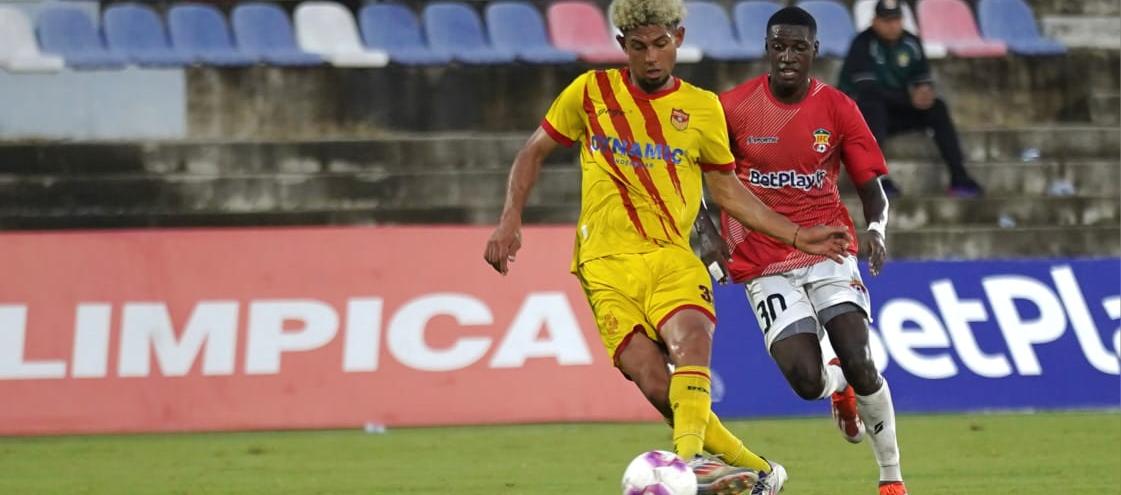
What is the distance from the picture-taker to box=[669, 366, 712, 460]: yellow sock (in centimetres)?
710

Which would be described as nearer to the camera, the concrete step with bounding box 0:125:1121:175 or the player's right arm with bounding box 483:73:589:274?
the player's right arm with bounding box 483:73:589:274

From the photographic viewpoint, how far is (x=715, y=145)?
290 inches

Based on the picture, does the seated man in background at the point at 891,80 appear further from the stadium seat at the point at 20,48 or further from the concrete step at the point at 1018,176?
the stadium seat at the point at 20,48

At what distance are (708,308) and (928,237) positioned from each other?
9248 mm

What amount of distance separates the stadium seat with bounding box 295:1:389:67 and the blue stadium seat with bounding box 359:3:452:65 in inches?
4.5

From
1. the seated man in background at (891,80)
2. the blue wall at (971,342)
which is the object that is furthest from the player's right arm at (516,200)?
the seated man in background at (891,80)

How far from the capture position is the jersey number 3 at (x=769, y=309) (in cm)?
853

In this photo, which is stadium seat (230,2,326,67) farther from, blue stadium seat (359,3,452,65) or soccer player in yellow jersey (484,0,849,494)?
soccer player in yellow jersey (484,0,849,494)

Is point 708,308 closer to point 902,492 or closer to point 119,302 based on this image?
point 902,492

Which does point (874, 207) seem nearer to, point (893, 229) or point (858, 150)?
point (858, 150)

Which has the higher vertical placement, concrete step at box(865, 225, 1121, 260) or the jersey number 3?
the jersey number 3

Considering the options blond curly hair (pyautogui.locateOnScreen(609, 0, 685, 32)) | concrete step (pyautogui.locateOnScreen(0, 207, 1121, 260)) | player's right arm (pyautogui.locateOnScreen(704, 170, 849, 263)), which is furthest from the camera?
concrete step (pyautogui.locateOnScreen(0, 207, 1121, 260))

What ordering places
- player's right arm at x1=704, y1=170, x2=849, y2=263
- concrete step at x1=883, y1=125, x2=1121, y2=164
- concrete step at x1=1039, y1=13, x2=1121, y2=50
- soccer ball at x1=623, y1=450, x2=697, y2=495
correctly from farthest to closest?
concrete step at x1=1039, y1=13, x2=1121, y2=50 < concrete step at x1=883, y1=125, x2=1121, y2=164 < player's right arm at x1=704, y1=170, x2=849, y2=263 < soccer ball at x1=623, y1=450, x2=697, y2=495

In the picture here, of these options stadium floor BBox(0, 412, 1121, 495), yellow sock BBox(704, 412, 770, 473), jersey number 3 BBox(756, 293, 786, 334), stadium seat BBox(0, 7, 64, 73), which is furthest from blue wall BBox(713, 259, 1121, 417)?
stadium seat BBox(0, 7, 64, 73)
